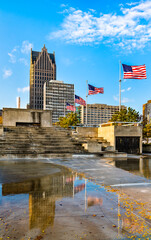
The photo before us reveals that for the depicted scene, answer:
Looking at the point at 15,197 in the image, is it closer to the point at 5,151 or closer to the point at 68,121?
the point at 5,151

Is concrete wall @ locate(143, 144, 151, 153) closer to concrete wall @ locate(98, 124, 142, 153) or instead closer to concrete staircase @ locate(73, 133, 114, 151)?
concrete wall @ locate(98, 124, 142, 153)

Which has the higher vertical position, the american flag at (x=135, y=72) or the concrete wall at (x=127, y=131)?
Answer: the american flag at (x=135, y=72)

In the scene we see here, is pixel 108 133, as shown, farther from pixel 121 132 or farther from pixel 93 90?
pixel 93 90

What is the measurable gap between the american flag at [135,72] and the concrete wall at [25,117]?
11.0 m

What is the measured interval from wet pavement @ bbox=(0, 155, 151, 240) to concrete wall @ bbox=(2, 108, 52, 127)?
18127mm

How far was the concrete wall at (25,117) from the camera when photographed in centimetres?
2411

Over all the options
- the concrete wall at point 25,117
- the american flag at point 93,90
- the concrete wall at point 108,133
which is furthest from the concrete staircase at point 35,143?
the american flag at point 93,90

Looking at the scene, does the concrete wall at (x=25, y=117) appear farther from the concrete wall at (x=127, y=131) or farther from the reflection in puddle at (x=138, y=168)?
the reflection in puddle at (x=138, y=168)

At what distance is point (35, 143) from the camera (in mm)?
17188

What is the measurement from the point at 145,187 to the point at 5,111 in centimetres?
2095

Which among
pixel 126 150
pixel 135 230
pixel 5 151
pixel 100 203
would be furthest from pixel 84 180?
pixel 126 150

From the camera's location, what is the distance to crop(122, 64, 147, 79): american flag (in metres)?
23.5

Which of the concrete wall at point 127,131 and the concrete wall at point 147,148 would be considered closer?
the concrete wall at point 127,131

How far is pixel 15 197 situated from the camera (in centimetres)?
523
